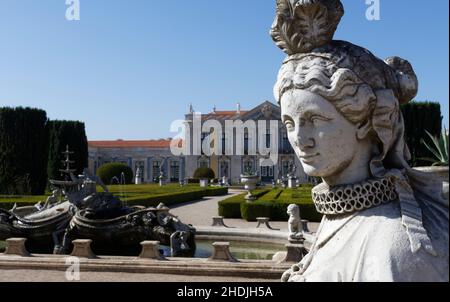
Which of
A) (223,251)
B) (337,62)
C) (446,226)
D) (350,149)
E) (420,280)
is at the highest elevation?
(337,62)

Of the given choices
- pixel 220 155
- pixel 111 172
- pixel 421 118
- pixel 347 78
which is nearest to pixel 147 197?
pixel 421 118

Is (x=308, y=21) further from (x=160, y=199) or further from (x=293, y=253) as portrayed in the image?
(x=160, y=199)

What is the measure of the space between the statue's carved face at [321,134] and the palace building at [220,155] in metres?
54.7

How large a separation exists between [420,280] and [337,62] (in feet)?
2.38

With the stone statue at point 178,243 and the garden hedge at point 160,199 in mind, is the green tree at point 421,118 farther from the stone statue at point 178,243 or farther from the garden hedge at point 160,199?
the stone statue at point 178,243

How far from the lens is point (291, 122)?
1.60 metres

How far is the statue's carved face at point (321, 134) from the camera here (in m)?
1.50

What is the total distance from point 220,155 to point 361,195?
6123cm

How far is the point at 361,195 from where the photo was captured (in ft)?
4.91

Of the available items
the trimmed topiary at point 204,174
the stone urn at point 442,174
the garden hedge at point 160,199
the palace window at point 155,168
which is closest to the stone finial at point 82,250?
the garden hedge at point 160,199

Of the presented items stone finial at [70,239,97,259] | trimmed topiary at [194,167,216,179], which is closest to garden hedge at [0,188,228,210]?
stone finial at [70,239,97,259]
